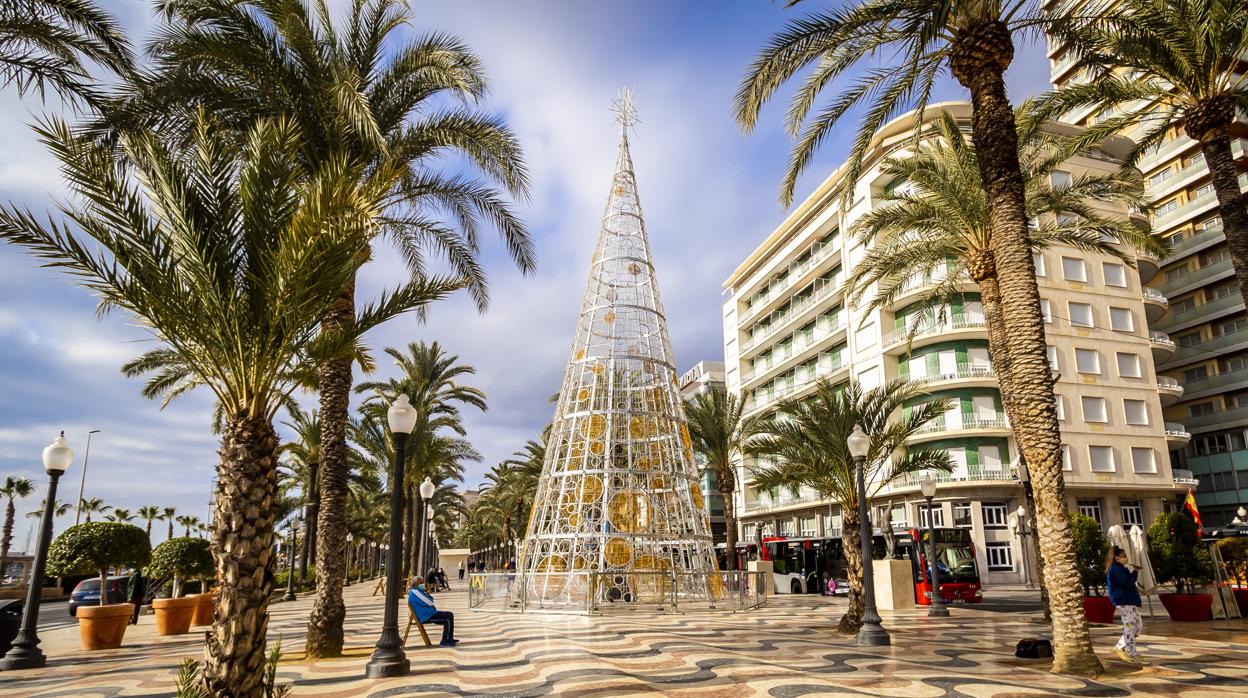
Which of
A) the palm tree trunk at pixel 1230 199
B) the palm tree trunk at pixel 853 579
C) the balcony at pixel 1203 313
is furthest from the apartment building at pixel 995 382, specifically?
the palm tree trunk at pixel 1230 199

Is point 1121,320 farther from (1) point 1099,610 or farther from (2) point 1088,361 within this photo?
(1) point 1099,610

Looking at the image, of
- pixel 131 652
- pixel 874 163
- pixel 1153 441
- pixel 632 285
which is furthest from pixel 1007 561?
pixel 131 652

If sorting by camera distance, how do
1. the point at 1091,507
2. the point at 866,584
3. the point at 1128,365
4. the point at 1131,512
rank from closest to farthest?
the point at 866,584
the point at 1091,507
the point at 1131,512
the point at 1128,365

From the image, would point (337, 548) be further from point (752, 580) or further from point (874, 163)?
point (874, 163)

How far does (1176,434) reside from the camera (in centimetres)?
3912

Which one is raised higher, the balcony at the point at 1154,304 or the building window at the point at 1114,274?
the building window at the point at 1114,274

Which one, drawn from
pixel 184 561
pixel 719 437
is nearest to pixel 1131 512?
pixel 719 437

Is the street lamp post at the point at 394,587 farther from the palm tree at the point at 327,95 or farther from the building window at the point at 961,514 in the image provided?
the building window at the point at 961,514

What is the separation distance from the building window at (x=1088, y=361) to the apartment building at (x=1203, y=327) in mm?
5917

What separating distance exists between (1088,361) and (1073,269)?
192 inches

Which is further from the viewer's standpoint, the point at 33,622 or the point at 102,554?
the point at 102,554

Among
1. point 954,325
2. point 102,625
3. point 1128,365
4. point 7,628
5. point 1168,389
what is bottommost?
point 102,625

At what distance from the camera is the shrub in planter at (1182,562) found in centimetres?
1466

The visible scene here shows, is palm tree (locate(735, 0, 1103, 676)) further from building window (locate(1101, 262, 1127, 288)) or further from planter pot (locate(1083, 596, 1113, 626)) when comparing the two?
building window (locate(1101, 262, 1127, 288))
